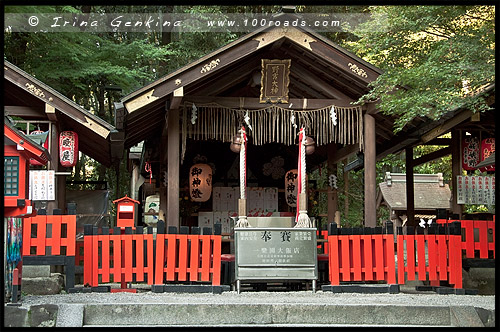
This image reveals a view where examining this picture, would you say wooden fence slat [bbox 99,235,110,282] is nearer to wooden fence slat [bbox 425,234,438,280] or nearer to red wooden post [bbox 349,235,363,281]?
red wooden post [bbox 349,235,363,281]

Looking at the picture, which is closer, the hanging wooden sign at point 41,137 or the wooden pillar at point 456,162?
the hanging wooden sign at point 41,137

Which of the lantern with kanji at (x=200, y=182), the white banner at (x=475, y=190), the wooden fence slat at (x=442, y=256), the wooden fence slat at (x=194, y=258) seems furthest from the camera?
the lantern with kanji at (x=200, y=182)

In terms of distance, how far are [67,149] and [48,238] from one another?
309 cm

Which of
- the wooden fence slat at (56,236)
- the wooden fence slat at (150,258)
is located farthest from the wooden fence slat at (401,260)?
the wooden fence slat at (56,236)

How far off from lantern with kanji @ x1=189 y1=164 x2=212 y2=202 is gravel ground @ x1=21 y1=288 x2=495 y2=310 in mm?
5939

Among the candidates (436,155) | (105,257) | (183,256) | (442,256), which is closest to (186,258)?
(183,256)

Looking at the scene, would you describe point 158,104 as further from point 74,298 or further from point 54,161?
point 74,298

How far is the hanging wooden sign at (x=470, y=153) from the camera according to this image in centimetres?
1485

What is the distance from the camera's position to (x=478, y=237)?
13391mm

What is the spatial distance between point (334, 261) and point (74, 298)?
471 centimetres

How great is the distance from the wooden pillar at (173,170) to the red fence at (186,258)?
1.01 meters

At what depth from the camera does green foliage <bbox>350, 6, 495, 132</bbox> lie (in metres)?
10.4

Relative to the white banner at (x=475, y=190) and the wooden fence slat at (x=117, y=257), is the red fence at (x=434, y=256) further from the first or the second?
the wooden fence slat at (x=117, y=257)

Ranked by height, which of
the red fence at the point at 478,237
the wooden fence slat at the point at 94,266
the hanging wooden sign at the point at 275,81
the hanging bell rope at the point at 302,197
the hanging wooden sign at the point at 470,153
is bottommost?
the wooden fence slat at the point at 94,266
